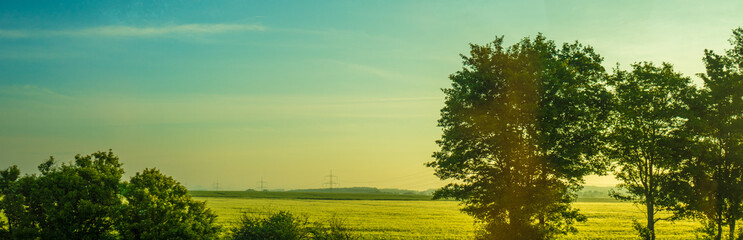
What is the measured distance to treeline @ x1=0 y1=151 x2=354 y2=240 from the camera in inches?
839

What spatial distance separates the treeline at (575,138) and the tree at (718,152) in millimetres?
67

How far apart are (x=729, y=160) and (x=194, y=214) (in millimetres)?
33960

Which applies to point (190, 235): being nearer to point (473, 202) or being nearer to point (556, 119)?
point (473, 202)

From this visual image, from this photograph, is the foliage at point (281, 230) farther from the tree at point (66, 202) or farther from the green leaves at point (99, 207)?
the tree at point (66, 202)

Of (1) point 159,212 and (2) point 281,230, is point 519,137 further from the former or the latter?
(1) point 159,212

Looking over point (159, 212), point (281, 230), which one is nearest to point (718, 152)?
point (281, 230)

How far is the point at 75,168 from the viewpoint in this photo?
76.5ft

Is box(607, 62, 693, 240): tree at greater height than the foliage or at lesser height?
greater

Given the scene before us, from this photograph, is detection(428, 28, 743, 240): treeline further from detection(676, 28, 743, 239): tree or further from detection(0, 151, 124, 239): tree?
detection(0, 151, 124, 239): tree

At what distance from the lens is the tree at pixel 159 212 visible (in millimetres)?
21375

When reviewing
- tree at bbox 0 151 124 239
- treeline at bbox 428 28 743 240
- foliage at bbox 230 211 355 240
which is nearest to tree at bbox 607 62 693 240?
treeline at bbox 428 28 743 240

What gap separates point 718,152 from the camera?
102 ft

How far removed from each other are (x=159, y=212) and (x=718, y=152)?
115 ft

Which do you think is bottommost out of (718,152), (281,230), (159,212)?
(281,230)
